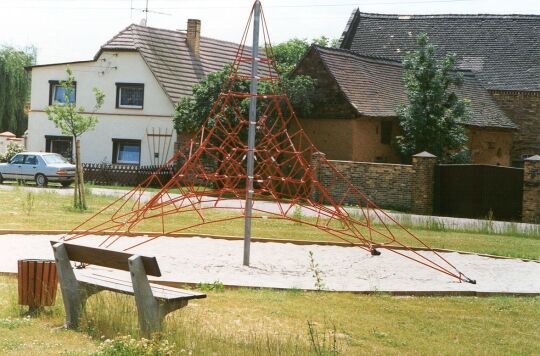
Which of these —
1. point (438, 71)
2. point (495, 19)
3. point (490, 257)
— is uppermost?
point (495, 19)

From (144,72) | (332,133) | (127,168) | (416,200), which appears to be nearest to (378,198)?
(416,200)

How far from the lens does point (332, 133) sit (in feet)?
137

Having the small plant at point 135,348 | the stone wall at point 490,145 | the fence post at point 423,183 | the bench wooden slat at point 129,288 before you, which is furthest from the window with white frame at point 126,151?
the small plant at point 135,348

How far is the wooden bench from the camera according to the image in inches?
345

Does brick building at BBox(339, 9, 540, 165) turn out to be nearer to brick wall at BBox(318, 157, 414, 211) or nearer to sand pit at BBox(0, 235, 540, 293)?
brick wall at BBox(318, 157, 414, 211)

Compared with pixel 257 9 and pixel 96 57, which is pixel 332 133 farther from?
pixel 257 9

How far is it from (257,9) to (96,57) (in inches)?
1385

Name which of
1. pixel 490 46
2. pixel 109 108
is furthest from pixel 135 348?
pixel 490 46

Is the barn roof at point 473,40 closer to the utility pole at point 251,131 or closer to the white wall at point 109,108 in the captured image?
the white wall at point 109,108

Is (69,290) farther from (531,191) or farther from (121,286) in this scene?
(531,191)

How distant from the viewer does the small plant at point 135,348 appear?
7824 mm

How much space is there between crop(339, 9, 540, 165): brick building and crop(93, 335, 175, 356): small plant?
144 feet

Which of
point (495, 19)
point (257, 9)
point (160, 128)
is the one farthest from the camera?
point (495, 19)

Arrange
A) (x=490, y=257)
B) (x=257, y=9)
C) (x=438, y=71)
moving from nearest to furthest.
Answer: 1. (x=257, y=9)
2. (x=490, y=257)
3. (x=438, y=71)
